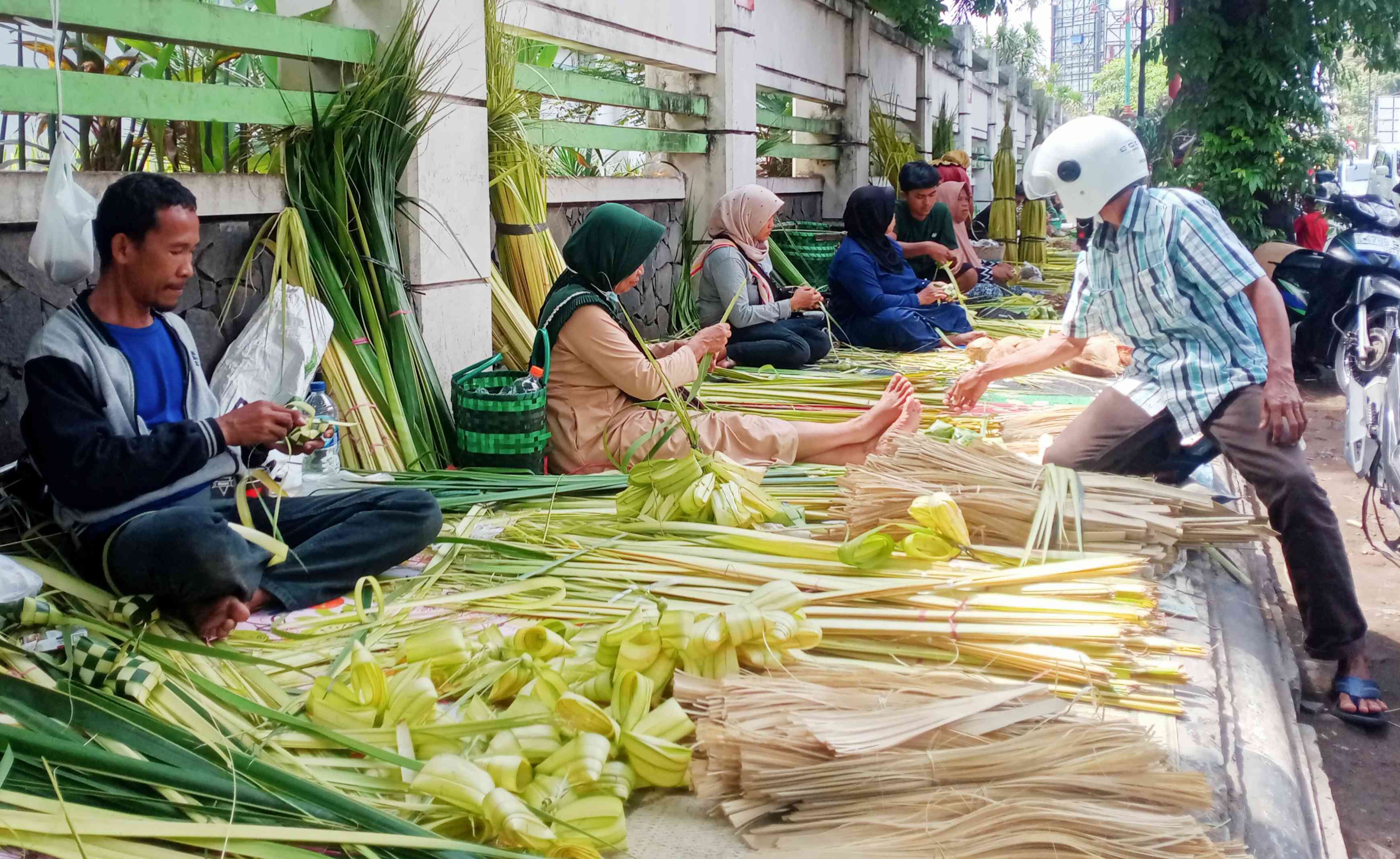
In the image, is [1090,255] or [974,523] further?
[1090,255]

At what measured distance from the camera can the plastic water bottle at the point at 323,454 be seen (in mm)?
3670

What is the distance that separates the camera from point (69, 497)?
2.58 metres

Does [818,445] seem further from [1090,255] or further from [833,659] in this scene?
[833,659]

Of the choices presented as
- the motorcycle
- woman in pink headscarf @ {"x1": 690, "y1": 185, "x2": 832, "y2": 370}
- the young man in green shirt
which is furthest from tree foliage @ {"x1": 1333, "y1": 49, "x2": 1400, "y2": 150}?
woman in pink headscarf @ {"x1": 690, "y1": 185, "x2": 832, "y2": 370}

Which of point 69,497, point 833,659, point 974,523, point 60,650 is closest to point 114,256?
point 69,497

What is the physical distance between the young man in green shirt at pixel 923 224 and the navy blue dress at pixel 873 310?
3.50ft

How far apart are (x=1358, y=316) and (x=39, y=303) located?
5918 millimetres

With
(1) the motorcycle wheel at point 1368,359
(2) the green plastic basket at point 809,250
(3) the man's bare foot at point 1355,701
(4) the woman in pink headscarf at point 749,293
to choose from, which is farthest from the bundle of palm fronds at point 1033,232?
(3) the man's bare foot at point 1355,701

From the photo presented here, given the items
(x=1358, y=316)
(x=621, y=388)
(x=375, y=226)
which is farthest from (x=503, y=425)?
(x=1358, y=316)

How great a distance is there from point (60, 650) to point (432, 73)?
2703 mm

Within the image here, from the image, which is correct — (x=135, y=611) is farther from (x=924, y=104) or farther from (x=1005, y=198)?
(x=924, y=104)

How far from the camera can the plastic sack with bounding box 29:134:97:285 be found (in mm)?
2723

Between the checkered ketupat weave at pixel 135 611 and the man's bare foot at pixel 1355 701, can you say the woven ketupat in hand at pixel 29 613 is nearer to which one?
the checkered ketupat weave at pixel 135 611

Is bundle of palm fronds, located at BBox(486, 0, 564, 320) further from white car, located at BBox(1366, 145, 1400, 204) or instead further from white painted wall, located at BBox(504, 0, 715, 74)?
white car, located at BBox(1366, 145, 1400, 204)
